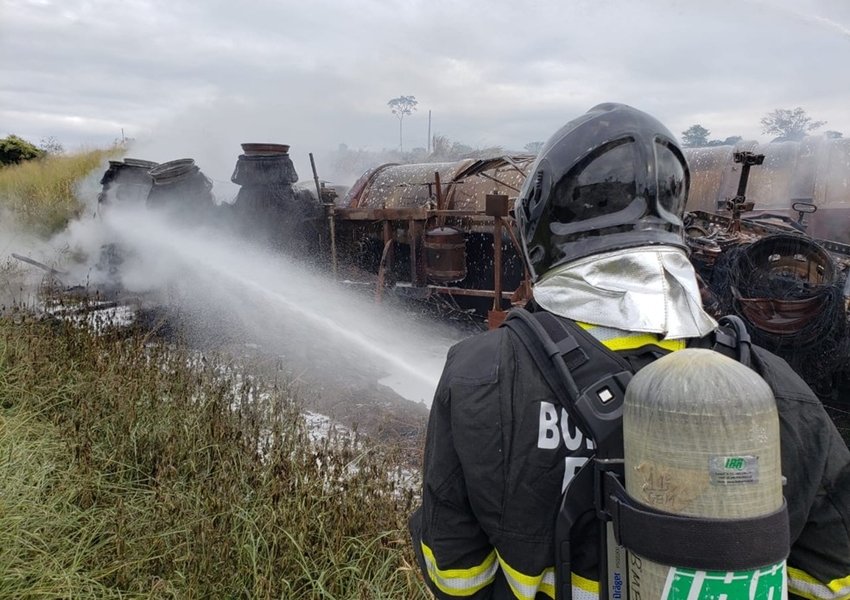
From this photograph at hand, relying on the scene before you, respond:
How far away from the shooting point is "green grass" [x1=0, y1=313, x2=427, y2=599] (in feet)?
8.96

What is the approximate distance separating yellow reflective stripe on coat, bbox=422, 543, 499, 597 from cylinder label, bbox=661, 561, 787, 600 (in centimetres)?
50

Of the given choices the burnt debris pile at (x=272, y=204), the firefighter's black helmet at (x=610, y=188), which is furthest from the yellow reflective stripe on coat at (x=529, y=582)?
the burnt debris pile at (x=272, y=204)

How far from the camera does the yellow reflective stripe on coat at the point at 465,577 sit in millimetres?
1289

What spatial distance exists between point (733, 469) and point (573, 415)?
1.00 ft

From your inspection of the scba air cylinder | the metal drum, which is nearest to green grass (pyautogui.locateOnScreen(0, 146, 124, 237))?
the metal drum

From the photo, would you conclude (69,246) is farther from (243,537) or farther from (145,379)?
(243,537)

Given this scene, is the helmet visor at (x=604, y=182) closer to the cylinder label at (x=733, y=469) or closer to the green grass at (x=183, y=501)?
the cylinder label at (x=733, y=469)

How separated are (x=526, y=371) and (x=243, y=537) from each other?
231 cm

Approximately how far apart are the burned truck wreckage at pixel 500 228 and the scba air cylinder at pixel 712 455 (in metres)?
4.87

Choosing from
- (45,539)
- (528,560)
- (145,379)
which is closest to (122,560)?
(45,539)

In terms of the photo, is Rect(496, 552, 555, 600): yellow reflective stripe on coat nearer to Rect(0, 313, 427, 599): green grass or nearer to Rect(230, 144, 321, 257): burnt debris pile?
Rect(0, 313, 427, 599): green grass

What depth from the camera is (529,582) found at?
1191 millimetres

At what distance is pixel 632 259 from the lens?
1231 mm

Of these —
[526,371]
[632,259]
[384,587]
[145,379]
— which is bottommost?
[384,587]
